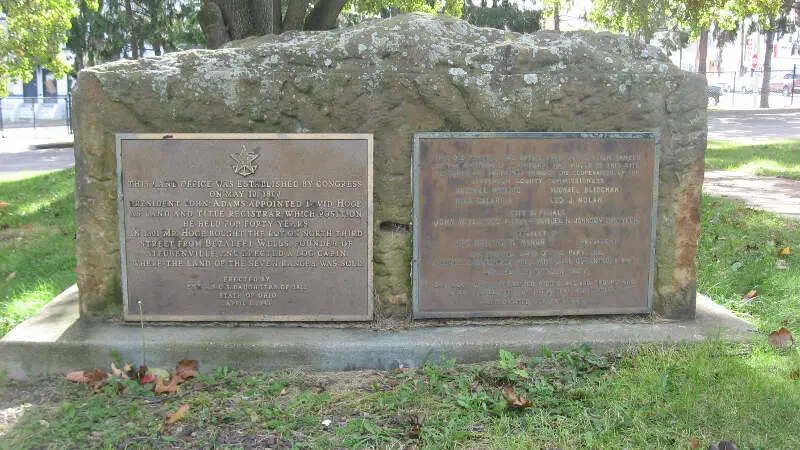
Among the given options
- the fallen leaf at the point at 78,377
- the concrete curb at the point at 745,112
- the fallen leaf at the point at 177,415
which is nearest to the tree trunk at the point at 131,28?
the fallen leaf at the point at 78,377

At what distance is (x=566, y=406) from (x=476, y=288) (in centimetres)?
98

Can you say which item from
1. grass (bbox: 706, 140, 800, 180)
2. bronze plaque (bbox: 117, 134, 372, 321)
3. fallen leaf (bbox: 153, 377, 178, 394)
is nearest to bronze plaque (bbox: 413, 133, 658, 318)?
bronze plaque (bbox: 117, 134, 372, 321)

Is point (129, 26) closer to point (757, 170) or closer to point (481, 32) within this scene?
point (757, 170)

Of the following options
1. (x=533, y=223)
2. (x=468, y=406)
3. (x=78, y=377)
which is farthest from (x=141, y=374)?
(x=533, y=223)

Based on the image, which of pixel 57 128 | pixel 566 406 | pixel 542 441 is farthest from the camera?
pixel 57 128

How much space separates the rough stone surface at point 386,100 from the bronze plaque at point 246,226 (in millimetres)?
97

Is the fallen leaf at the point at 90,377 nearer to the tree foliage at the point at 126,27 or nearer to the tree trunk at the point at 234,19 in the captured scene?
the tree trunk at the point at 234,19

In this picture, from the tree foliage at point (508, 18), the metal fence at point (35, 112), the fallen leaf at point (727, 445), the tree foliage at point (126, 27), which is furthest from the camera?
the metal fence at point (35, 112)

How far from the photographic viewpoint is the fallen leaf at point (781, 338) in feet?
12.3

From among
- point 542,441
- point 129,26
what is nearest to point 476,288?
point 542,441

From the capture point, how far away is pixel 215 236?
387 centimetres

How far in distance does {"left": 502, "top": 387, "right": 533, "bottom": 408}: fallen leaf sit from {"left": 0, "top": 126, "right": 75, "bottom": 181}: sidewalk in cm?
1178

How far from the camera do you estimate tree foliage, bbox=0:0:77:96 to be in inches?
459

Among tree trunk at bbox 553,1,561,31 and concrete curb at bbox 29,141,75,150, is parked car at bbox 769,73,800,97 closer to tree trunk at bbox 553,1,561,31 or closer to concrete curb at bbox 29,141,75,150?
tree trunk at bbox 553,1,561,31
